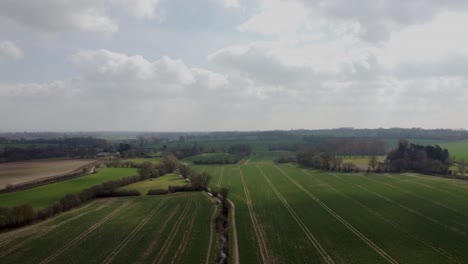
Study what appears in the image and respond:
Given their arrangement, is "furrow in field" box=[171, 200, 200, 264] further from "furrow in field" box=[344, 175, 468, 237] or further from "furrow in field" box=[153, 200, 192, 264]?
"furrow in field" box=[344, 175, 468, 237]

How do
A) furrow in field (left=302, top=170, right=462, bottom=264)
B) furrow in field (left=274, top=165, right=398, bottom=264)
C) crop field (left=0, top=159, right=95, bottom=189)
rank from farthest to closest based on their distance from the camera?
crop field (left=0, top=159, right=95, bottom=189)
furrow in field (left=302, top=170, right=462, bottom=264)
furrow in field (left=274, top=165, right=398, bottom=264)

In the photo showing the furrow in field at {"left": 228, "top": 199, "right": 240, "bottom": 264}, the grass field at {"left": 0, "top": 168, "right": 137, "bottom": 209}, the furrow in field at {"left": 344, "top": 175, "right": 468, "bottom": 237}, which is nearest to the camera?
the furrow in field at {"left": 228, "top": 199, "right": 240, "bottom": 264}

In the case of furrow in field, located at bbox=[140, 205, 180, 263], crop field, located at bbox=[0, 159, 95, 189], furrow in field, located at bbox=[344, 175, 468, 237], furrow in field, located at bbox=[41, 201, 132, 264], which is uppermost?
crop field, located at bbox=[0, 159, 95, 189]

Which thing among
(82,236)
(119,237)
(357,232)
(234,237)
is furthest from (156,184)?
(357,232)

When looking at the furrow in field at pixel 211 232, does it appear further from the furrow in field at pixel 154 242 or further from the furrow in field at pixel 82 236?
the furrow in field at pixel 82 236

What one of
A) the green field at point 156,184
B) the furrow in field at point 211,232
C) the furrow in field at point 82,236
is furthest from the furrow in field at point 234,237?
the green field at point 156,184

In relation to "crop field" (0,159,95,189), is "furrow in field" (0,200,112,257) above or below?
below

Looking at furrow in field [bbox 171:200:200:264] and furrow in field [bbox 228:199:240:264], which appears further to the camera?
furrow in field [bbox 228:199:240:264]

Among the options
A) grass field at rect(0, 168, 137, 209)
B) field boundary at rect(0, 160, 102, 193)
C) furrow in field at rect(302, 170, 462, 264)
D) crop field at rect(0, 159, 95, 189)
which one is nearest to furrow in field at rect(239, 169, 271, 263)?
furrow in field at rect(302, 170, 462, 264)

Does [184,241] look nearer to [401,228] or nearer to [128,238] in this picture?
[128,238]

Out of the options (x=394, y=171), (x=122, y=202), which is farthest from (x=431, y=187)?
(x=122, y=202)
